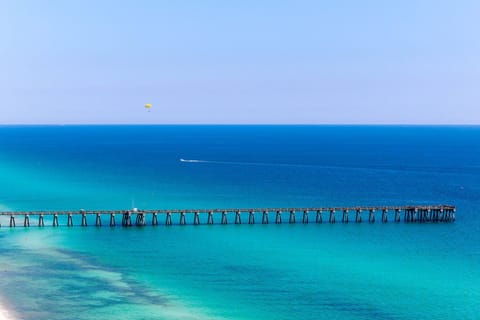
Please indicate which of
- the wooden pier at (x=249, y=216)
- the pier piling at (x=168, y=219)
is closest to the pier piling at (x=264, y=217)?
the wooden pier at (x=249, y=216)

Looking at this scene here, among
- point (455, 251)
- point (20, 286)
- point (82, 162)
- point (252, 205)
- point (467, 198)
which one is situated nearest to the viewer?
point (20, 286)

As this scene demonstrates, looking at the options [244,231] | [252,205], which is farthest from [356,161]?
[244,231]

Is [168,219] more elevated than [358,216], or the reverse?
[168,219]

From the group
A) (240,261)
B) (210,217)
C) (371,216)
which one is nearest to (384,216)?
(371,216)

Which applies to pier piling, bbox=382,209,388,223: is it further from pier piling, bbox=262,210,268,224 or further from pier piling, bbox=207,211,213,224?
pier piling, bbox=207,211,213,224

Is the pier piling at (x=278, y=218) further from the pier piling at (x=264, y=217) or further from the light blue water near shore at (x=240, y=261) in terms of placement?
the light blue water near shore at (x=240, y=261)

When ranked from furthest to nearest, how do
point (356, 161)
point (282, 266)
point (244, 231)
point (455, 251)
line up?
point (356, 161)
point (244, 231)
point (455, 251)
point (282, 266)

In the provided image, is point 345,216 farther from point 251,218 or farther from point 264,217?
point 251,218

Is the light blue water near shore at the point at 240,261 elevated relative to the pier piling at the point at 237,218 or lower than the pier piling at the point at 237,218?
lower

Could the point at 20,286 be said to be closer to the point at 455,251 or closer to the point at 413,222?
the point at 455,251
